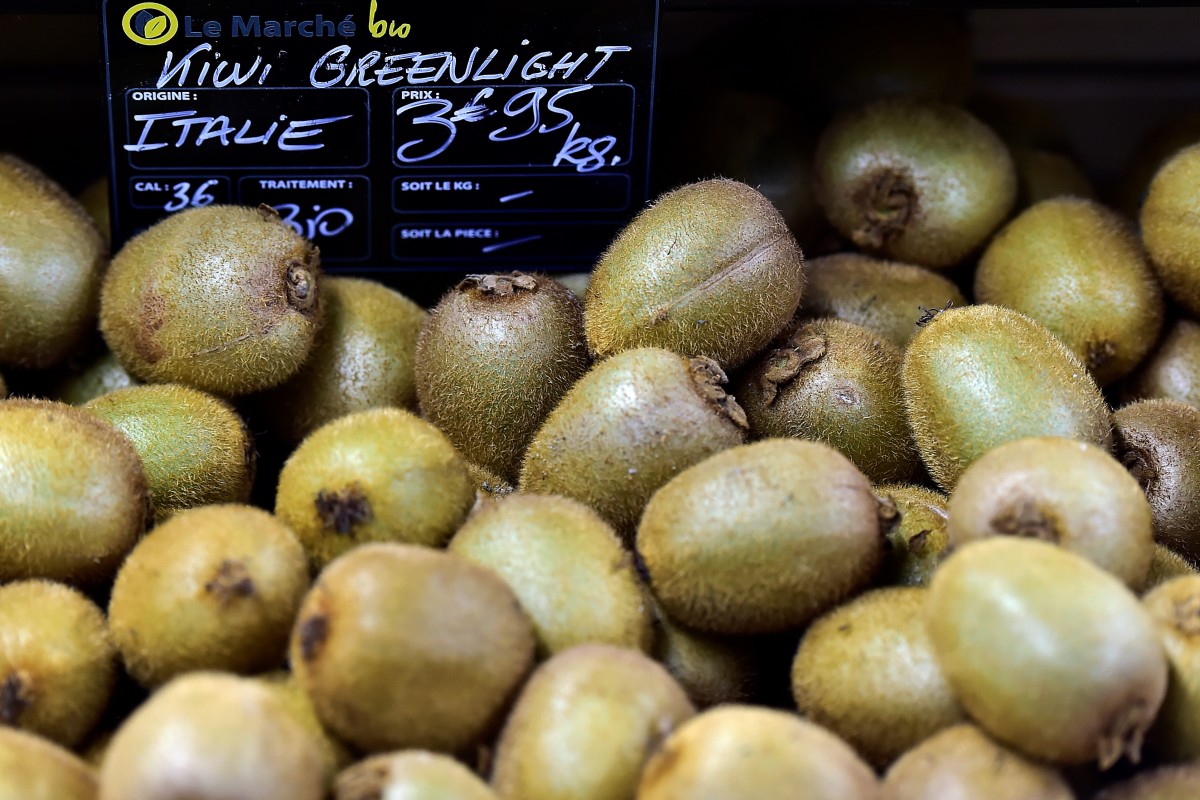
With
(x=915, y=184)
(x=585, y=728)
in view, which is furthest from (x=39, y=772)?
(x=915, y=184)

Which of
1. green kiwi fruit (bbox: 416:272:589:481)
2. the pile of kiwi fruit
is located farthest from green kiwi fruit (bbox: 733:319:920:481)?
green kiwi fruit (bbox: 416:272:589:481)

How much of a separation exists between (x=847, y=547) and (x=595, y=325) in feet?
1.68

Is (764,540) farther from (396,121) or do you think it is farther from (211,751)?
(396,121)

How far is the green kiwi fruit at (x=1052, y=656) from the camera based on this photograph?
1145mm

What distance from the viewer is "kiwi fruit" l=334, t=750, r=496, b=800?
1105 mm

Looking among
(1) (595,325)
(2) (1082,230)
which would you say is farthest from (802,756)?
(2) (1082,230)

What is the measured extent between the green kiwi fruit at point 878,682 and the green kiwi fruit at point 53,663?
0.75m

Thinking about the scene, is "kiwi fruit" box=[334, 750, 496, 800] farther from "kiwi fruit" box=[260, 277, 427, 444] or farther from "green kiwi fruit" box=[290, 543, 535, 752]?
"kiwi fruit" box=[260, 277, 427, 444]

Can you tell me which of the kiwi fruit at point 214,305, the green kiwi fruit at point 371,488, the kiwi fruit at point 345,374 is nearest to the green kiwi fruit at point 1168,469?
the green kiwi fruit at point 371,488

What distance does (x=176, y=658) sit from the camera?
51.3 inches

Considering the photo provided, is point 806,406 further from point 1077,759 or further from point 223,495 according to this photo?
point 223,495

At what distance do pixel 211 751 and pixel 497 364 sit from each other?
0.75 m

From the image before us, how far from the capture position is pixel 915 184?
2.04 meters

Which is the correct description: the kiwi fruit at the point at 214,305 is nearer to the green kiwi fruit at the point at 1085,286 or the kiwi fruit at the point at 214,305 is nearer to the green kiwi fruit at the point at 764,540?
the green kiwi fruit at the point at 764,540
